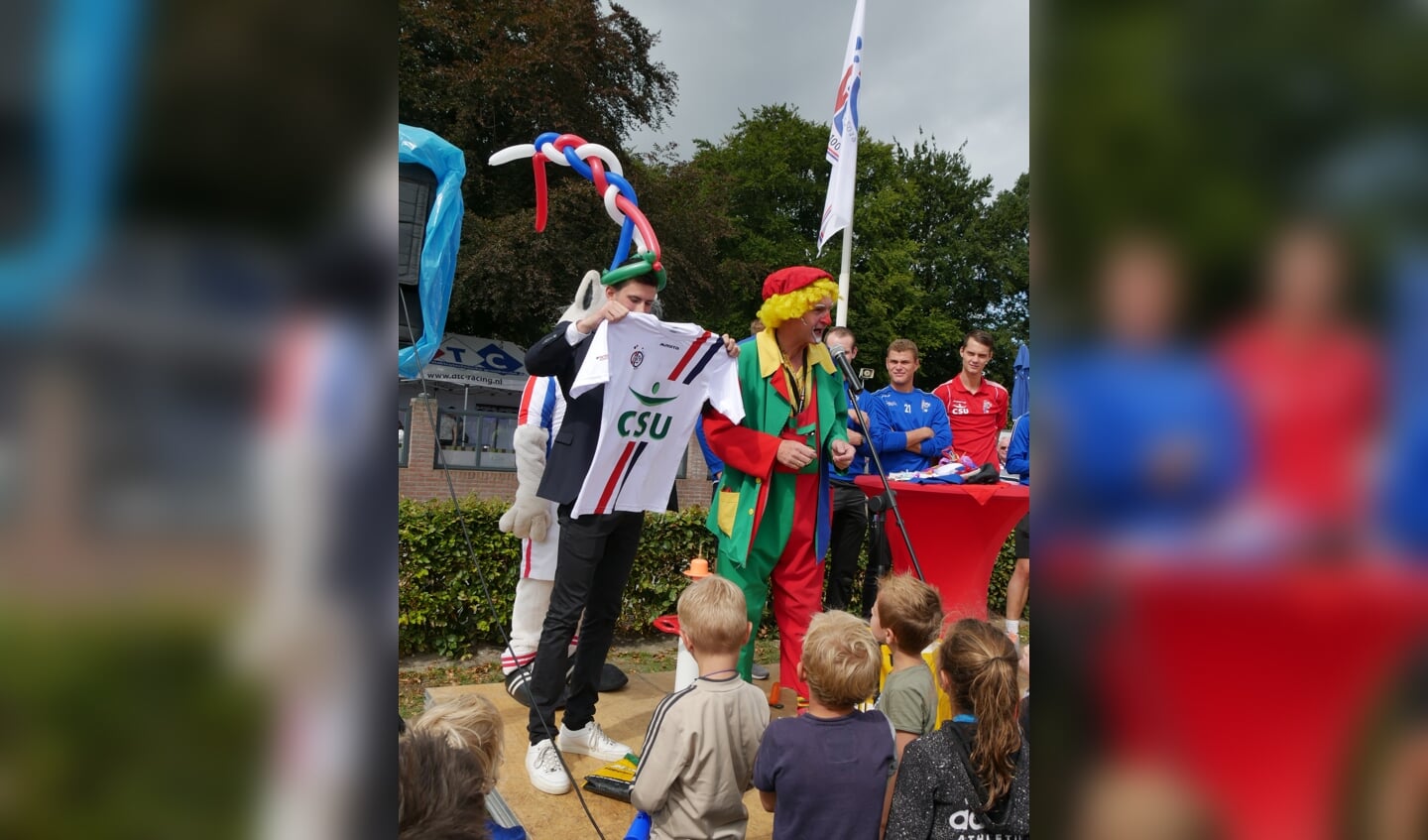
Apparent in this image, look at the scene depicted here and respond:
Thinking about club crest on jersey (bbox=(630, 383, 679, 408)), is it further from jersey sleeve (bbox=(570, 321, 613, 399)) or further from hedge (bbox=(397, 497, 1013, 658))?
hedge (bbox=(397, 497, 1013, 658))

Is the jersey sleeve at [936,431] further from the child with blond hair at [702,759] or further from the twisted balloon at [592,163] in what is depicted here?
the child with blond hair at [702,759]

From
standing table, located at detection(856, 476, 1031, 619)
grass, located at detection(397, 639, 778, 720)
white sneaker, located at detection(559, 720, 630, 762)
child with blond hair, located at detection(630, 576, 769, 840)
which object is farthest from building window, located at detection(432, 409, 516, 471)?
child with blond hair, located at detection(630, 576, 769, 840)

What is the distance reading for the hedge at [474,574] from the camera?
5.27 meters

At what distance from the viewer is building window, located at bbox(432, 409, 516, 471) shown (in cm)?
1616

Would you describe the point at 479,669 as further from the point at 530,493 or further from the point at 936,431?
the point at 936,431

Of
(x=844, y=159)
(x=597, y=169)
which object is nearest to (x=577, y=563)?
(x=597, y=169)

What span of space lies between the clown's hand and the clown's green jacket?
0.89 metres

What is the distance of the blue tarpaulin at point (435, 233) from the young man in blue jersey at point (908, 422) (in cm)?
288

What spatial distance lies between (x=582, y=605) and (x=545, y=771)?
53cm

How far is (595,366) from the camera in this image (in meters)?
2.95

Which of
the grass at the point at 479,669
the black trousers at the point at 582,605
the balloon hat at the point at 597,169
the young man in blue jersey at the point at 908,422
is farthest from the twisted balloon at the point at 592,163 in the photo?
the grass at the point at 479,669
